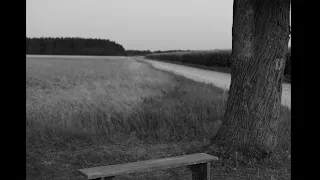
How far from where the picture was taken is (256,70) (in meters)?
5.97

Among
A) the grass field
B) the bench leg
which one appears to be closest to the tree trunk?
the grass field

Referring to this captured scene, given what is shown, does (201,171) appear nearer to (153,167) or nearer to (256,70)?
(153,167)

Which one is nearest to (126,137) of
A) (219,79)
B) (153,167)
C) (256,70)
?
(256,70)

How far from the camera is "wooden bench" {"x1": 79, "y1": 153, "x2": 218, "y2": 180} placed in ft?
12.9

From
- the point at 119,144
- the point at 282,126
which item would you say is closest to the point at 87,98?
the point at 119,144

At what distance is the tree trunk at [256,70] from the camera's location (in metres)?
5.91

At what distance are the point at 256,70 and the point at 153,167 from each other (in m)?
2.59

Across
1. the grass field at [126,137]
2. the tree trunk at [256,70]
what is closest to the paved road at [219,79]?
the grass field at [126,137]

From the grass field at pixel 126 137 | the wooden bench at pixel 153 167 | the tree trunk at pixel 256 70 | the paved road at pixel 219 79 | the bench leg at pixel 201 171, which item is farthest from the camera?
the paved road at pixel 219 79

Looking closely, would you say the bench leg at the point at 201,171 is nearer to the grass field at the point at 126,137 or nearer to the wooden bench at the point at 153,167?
the wooden bench at the point at 153,167

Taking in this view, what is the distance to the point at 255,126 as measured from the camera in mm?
6164

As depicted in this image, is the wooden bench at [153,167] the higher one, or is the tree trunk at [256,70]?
the tree trunk at [256,70]

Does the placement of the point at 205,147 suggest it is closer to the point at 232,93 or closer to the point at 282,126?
the point at 232,93

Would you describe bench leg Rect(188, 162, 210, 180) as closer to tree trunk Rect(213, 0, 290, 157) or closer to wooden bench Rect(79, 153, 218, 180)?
wooden bench Rect(79, 153, 218, 180)
